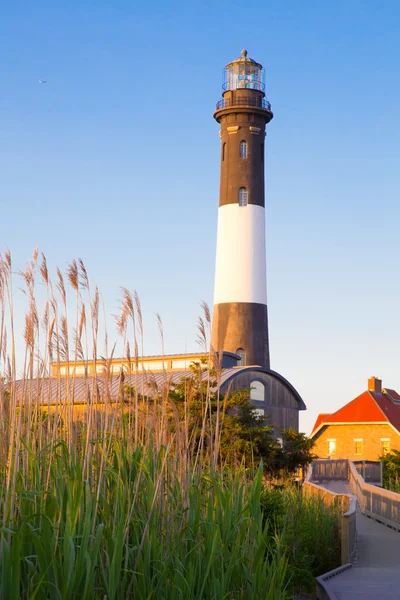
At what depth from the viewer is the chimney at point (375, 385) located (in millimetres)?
43469

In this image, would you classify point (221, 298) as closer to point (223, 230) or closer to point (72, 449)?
point (223, 230)

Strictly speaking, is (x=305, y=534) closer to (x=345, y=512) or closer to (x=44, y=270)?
(x=345, y=512)

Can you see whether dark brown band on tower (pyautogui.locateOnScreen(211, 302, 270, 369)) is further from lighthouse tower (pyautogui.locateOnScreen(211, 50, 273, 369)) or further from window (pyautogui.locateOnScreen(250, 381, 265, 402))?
window (pyautogui.locateOnScreen(250, 381, 265, 402))

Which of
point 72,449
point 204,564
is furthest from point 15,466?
point 204,564

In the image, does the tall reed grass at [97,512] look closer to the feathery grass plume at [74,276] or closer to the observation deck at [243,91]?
the feathery grass plume at [74,276]

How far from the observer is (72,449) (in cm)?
483

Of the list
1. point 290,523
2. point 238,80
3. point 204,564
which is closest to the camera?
point 204,564

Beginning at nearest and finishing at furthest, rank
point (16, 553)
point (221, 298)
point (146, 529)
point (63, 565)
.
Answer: point (16, 553)
point (63, 565)
point (146, 529)
point (221, 298)

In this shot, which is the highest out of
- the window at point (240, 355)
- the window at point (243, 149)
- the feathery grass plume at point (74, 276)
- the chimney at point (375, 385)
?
the window at point (243, 149)

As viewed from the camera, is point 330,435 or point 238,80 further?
point 330,435

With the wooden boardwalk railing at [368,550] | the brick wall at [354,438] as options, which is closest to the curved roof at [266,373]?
the wooden boardwalk railing at [368,550]

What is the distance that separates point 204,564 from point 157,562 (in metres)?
0.47

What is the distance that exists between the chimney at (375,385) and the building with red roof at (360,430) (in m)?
0.44

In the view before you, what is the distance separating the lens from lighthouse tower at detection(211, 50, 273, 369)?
3369 centimetres
